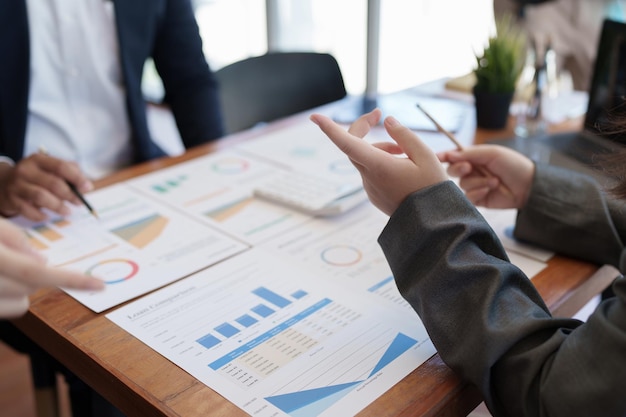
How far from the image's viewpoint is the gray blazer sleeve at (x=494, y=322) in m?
0.57

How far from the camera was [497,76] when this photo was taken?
1.40m

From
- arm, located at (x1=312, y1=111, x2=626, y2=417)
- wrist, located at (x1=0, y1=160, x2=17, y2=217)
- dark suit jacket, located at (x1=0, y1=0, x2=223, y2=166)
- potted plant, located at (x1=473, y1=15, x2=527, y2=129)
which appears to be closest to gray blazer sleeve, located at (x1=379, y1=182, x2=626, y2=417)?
arm, located at (x1=312, y1=111, x2=626, y2=417)

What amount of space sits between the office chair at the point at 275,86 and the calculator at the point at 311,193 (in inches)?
22.4

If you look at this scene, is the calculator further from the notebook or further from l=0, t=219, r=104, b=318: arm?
l=0, t=219, r=104, b=318: arm

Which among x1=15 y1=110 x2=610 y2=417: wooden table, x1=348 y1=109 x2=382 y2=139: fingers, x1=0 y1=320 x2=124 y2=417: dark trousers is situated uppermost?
x1=348 y1=109 x2=382 y2=139: fingers

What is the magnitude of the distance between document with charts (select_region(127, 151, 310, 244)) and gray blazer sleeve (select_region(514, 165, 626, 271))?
350mm

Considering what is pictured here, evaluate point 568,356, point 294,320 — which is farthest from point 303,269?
point 568,356

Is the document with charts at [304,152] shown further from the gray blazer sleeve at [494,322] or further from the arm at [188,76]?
the gray blazer sleeve at [494,322]

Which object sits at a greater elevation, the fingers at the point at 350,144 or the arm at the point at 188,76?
the fingers at the point at 350,144

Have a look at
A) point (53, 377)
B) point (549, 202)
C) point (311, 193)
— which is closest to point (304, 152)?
point (311, 193)

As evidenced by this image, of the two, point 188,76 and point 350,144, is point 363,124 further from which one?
point 188,76

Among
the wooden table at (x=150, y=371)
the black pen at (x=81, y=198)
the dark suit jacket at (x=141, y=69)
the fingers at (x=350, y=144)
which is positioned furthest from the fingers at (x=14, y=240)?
the dark suit jacket at (x=141, y=69)

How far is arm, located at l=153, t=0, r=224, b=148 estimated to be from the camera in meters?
1.61

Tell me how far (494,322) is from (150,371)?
1.19ft
